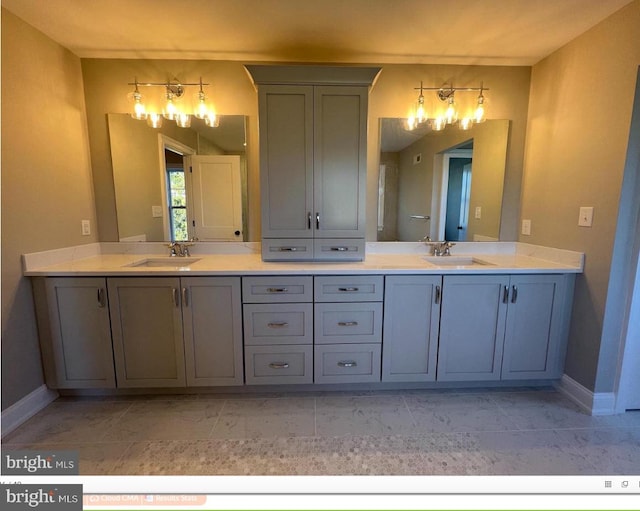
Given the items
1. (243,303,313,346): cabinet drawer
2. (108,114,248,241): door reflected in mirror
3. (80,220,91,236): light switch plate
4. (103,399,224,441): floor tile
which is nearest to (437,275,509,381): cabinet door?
(243,303,313,346): cabinet drawer

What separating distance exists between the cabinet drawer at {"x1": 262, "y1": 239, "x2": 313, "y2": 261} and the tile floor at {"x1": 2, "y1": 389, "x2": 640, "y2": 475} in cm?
94

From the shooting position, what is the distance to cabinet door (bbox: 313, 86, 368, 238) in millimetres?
1892

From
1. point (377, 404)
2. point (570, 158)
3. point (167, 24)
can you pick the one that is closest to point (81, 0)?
point (167, 24)

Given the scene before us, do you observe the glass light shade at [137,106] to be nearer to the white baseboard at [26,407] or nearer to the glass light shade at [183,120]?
the glass light shade at [183,120]

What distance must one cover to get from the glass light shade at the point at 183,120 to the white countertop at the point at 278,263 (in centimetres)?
92

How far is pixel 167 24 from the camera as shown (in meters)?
1.74

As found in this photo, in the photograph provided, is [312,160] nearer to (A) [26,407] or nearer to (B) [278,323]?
(B) [278,323]

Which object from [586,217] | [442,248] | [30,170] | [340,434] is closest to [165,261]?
[30,170]

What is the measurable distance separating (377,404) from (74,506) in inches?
59.5

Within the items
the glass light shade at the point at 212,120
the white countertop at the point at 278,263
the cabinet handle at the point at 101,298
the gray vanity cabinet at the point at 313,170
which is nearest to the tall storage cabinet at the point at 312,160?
the gray vanity cabinet at the point at 313,170

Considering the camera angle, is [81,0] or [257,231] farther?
[257,231]

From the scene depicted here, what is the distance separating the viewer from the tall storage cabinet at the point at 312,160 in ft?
6.10

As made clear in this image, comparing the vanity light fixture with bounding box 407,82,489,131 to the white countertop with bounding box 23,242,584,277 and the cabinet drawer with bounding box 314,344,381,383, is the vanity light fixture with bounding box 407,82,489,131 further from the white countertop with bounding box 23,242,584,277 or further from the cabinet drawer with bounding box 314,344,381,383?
the cabinet drawer with bounding box 314,344,381,383

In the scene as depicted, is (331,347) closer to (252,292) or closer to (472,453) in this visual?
(252,292)
